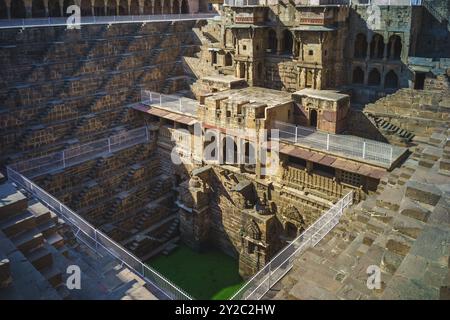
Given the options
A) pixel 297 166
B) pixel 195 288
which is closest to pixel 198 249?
pixel 195 288

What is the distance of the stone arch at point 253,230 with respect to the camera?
19.6m

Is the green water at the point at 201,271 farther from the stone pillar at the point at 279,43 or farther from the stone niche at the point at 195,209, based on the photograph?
the stone pillar at the point at 279,43

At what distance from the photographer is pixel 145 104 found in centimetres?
2558

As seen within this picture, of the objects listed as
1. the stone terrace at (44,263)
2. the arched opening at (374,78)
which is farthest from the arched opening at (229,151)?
the stone terrace at (44,263)

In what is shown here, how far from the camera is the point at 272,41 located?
26000mm

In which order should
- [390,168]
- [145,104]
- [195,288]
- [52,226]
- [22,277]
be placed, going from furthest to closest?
[145,104], [195,288], [390,168], [52,226], [22,277]

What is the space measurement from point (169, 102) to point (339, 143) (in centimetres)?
1128

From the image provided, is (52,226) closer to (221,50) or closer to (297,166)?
(297,166)

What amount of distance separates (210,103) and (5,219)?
1184 centimetres

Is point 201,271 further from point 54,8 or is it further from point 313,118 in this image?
point 54,8

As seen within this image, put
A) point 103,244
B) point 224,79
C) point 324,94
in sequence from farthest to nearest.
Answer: point 224,79 → point 324,94 → point 103,244

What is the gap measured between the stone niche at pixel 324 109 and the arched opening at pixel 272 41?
17.5 ft

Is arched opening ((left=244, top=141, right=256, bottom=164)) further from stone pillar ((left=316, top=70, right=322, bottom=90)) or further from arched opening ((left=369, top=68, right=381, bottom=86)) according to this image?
arched opening ((left=369, top=68, right=381, bottom=86))

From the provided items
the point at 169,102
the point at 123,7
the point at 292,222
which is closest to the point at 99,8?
the point at 123,7
